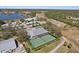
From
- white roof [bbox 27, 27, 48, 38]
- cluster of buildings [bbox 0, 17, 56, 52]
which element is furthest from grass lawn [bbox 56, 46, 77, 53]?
white roof [bbox 27, 27, 48, 38]

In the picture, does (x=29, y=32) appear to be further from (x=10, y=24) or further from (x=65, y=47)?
(x=65, y=47)

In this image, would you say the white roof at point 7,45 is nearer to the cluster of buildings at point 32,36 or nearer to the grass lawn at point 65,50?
the cluster of buildings at point 32,36

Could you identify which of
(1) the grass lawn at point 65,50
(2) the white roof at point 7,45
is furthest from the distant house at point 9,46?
(1) the grass lawn at point 65,50

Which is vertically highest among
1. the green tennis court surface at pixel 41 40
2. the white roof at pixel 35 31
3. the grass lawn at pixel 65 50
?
the white roof at pixel 35 31

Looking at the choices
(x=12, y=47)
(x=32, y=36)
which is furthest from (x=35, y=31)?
(x=12, y=47)

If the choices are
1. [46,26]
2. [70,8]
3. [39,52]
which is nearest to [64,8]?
[70,8]

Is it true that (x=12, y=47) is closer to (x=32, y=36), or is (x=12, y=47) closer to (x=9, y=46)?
(x=9, y=46)

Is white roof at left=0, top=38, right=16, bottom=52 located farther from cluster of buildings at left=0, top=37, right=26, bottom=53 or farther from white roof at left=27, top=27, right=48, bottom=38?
white roof at left=27, top=27, right=48, bottom=38
